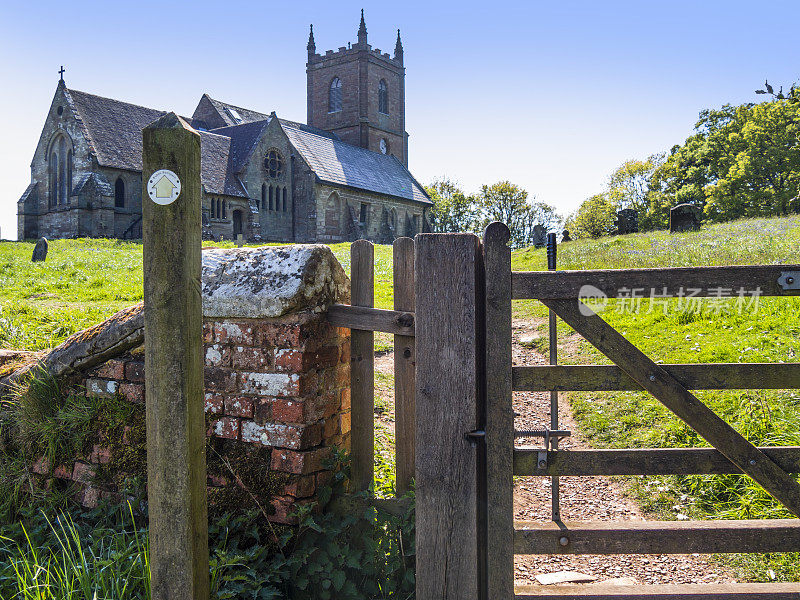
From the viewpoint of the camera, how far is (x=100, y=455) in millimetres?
3521

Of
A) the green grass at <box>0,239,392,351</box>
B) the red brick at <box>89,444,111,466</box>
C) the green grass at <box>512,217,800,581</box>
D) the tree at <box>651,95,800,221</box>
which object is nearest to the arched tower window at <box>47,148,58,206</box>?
the green grass at <box>0,239,392,351</box>

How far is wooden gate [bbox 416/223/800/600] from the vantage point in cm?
202

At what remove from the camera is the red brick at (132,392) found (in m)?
3.40

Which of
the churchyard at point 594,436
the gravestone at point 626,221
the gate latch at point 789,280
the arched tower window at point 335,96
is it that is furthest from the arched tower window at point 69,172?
the gate latch at point 789,280

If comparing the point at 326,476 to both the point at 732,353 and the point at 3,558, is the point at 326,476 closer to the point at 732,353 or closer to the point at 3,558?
the point at 3,558

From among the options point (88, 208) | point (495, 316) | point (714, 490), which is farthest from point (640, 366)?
point (88, 208)

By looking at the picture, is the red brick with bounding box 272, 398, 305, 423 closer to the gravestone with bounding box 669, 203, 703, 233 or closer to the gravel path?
the gravel path

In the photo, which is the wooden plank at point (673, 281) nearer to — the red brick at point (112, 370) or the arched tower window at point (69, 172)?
the red brick at point (112, 370)

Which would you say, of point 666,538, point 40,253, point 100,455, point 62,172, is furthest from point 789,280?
point 62,172

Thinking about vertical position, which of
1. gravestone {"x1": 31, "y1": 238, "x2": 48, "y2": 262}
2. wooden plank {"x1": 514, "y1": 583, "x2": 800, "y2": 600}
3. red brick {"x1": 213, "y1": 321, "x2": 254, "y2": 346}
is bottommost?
wooden plank {"x1": 514, "y1": 583, "x2": 800, "y2": 600}

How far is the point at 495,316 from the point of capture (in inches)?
83.3

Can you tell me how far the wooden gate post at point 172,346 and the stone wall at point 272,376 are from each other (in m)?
0.82

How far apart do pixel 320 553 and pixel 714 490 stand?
2639 mm

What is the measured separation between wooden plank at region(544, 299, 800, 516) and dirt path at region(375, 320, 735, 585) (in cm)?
137
